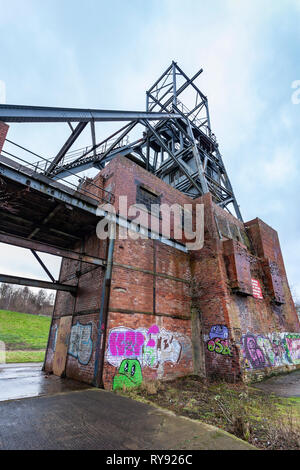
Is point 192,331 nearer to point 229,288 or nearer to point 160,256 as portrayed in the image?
point 229,288

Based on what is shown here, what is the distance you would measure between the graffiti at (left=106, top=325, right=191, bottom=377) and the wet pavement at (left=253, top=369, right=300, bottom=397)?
308 cm

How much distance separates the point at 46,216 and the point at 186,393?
24.0 ft

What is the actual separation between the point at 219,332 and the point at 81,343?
5.17 m

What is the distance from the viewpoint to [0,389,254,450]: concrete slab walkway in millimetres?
3012

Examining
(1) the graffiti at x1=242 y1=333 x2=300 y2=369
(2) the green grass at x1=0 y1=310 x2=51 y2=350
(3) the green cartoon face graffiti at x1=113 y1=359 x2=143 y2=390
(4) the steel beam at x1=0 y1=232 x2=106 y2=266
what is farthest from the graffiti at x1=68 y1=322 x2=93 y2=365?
(2) the green grass at x1=0 y1=310 x2=51 y2=350

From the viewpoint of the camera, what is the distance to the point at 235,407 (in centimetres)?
500

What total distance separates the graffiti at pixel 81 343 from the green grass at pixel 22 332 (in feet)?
50.0

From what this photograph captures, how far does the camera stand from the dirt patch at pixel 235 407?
339cm

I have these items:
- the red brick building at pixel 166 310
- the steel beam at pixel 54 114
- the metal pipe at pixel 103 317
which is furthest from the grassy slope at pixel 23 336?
the steel beam at pixel 54 114

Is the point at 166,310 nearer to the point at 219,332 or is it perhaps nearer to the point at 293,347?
the point at 219,332

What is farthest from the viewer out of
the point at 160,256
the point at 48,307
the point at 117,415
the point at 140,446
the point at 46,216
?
the point at 48,307

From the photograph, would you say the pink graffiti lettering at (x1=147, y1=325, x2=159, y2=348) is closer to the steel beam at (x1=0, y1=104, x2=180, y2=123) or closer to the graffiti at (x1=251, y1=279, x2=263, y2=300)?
the graffiti at (x1=251, y1=279, x2=263, y2=300)
